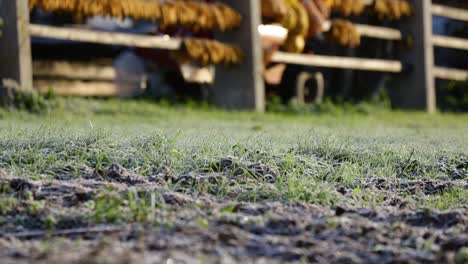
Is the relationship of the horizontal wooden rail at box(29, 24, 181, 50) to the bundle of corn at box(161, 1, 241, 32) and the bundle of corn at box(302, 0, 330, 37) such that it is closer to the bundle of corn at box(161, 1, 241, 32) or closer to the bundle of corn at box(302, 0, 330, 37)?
the bundle of corn at box(161, 1, 241, 32)

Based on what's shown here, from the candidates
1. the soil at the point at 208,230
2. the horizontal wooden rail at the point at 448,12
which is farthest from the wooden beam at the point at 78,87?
the soil at the point at 208,230

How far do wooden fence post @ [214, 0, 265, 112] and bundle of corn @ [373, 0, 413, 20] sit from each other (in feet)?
7.06

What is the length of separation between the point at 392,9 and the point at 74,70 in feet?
13.4

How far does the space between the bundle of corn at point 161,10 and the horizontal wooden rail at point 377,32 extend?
5.00 feet

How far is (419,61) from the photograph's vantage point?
10.4 metres

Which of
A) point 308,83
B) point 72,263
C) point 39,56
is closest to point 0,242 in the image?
point 72,263

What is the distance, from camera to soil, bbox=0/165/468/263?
1862mm

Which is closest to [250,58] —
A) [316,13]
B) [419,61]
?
[316,13]

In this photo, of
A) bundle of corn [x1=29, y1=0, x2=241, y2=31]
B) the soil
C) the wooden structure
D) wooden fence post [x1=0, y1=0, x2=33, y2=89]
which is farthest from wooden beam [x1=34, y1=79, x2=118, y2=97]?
the soil

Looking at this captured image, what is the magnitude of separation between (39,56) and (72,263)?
6.59 meters

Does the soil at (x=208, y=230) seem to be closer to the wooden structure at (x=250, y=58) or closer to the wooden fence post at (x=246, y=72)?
the wooden structure at (x=250, y=58)

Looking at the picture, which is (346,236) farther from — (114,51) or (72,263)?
(114,51)

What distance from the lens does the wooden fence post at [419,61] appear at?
33.8 ft

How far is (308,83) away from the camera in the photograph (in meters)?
9.55
